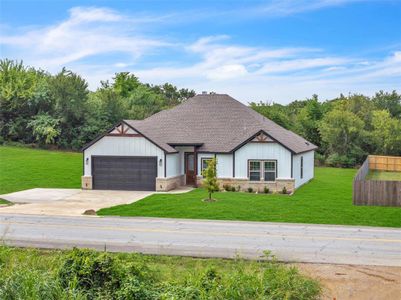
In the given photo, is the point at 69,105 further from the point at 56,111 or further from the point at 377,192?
the point at 377,192

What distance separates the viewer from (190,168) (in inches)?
1353

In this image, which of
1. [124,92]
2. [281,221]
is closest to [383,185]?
[281,221]

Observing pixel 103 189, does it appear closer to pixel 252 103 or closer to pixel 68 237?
pixel 68 237

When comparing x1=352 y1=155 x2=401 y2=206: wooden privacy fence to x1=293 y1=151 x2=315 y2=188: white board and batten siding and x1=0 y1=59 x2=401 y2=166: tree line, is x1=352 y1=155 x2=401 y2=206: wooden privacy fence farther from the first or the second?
x1=0 y1=59 x2=401 y2=166: tree line

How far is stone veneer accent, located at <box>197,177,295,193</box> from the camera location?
101ft

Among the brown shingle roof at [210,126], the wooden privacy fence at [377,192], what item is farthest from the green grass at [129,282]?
the brown shingle roof at [210,126]

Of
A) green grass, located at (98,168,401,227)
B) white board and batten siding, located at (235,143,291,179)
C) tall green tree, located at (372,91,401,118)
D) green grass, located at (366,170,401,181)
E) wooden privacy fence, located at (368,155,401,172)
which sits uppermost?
tall green tree, located at (372,91,401,118)

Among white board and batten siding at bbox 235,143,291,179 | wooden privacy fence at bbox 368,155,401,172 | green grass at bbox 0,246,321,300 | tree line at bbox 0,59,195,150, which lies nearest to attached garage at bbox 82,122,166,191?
white board and batten siding at bbox 235,143,291,179

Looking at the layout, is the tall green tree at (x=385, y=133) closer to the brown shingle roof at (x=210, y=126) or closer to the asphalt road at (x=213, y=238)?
the brown shingle roof at (x=210, y=126)

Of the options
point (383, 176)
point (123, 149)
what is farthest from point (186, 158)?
point (383, 176)

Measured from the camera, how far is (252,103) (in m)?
62.2

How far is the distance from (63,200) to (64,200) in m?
0.06

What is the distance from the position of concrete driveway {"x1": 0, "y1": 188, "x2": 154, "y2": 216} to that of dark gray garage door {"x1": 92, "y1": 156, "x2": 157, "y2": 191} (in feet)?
2.86

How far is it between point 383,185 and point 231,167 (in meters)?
9.96
